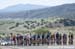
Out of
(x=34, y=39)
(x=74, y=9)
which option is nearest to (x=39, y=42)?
(x=34, y=39)

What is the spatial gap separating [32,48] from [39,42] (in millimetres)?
2211

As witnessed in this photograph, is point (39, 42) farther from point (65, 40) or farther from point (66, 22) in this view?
point (66, 22)

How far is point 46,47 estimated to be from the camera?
86.4 ft

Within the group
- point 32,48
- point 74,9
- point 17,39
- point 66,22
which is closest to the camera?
point 32,48

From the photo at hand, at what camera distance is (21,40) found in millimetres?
27703

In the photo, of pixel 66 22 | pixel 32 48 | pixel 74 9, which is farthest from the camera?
pixel 74 9

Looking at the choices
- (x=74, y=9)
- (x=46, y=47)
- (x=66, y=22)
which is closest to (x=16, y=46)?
(x=46, y=47)

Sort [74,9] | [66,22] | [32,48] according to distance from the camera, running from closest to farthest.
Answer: [32,48] < [66,22] < [74,9]

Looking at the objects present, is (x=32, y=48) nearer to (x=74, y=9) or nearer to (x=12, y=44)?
(x=12, y=44)

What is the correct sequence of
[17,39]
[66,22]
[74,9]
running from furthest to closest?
[74,9], [66,22], [17,39]

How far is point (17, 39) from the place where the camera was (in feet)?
90.7

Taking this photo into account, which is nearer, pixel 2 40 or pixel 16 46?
pixel 16 46

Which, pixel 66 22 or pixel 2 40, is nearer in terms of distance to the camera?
pixel 2 40

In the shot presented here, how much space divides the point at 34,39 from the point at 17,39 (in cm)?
132
